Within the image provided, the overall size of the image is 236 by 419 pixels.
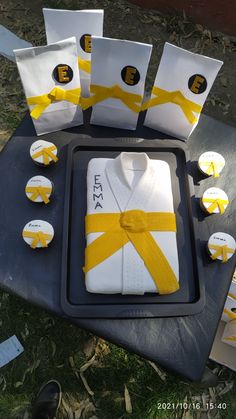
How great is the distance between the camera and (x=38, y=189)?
1206 mm

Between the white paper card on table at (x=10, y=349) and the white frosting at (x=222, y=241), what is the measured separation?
106 cm

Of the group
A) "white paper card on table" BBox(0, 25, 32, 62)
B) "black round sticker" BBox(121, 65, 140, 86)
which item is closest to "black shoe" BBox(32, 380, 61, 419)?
"black round sticker" BBox(121, 65, 140, 86)

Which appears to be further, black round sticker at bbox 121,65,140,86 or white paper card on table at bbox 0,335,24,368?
white paper card on table at bbox 0,335,24,368

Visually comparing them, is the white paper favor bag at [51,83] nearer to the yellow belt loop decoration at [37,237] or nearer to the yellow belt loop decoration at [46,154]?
the yellow belt loop decoration at [46,154]

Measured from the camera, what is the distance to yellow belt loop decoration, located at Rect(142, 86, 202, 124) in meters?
1.22

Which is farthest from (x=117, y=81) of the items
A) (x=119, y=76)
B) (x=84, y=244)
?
(x=84, y=244)

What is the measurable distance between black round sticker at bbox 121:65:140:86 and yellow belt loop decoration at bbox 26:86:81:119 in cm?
17

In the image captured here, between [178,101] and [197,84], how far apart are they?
0.29 ft

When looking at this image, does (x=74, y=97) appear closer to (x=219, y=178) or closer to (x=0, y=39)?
(x=219, y=178)

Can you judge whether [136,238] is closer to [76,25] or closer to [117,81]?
[117,81]

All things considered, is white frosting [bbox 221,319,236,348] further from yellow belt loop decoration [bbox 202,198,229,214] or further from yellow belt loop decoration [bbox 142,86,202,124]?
yellow belt loop decoration [bbox 142,86,202,124]

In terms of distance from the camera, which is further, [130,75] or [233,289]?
[233,289]

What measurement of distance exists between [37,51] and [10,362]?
134 centimetres

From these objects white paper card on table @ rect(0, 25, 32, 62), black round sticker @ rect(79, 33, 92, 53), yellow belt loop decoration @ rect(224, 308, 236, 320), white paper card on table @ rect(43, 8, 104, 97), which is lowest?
yellow belt loop decoration @ rect(224, 308, 236, 320)
